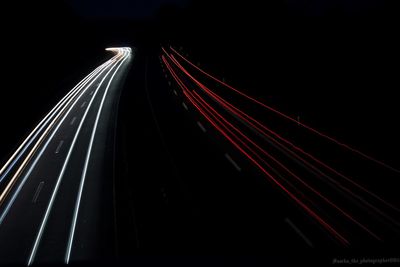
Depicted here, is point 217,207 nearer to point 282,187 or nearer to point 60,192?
point 282,187

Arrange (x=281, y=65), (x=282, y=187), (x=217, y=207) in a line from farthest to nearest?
1. (x=281, y=65)
2. (x=282, y=187)
3. (x=217, y=207)

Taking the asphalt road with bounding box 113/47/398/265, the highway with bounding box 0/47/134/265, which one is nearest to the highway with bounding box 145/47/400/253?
the asphalt road with bounding box 113/47/398/265

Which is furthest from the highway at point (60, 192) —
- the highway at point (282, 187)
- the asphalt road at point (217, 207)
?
the highway at point (282, 187)

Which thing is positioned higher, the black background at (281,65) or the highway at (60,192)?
the black background at (281,65)

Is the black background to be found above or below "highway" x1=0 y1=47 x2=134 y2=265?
above

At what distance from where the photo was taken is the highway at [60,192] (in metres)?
11.0

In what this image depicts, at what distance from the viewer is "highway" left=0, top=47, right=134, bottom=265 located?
36.2ft

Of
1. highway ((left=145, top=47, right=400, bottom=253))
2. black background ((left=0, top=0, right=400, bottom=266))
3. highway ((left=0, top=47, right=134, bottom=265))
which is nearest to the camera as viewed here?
highway ((left=145, top=47, right=400, bottom=253))

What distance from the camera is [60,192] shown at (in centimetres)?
1491

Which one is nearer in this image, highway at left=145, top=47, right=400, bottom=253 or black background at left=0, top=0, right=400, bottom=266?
highway at left=145, top=47, right=400, bottom=253

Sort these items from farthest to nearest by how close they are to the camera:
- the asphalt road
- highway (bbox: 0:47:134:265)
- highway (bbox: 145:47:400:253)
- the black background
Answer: the black background → highway (bbox: 0:47:134:265) → highway (bbox: 145:47:400:253) → the asphalt road

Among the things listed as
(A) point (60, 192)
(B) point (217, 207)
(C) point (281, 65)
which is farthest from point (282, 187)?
(C) point (281, 65)

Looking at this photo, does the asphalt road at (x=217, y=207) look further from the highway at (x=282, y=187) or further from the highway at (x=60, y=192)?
the highway at (x=60, y=192)

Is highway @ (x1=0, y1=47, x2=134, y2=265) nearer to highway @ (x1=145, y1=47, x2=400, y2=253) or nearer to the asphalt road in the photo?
the asphalt road
